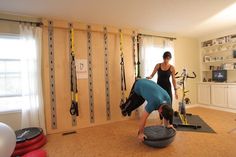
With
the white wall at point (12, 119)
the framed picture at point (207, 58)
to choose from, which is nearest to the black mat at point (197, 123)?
the framed picture at point (207, 58)

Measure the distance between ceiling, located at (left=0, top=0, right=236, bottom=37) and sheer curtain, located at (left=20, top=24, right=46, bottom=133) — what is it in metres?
0.39

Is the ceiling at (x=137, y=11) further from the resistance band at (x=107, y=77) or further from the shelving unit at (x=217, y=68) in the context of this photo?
the shelving unit at (x=217, y=68)

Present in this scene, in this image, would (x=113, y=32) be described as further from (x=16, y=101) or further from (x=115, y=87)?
(x=16, y=101)

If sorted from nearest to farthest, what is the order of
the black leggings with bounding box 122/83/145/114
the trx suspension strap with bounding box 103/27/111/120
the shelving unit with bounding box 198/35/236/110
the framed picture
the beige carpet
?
the beige carpet < the black leggings with bounding box 122/83/145/114 < the trx suspension strap with bounding box 103/27/111/120 < the shelving unit with bounding box 198/35/236/110 < the framed picture

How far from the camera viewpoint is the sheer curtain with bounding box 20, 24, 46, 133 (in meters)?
2.83

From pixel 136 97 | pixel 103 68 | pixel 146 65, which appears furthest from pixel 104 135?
pixel 146 65

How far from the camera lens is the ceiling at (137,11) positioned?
8.30 ft

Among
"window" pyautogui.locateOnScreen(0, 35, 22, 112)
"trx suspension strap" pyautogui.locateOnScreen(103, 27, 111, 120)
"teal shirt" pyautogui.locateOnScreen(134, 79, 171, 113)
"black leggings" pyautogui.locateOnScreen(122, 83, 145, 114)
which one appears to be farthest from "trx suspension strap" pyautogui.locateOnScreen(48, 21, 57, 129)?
"teal shirt" pyautogui.locateOnScreen(134, 79, 171, 113)

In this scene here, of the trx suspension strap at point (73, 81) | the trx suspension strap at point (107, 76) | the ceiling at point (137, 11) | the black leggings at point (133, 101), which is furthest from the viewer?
the trx suspension strap at point (107, 76)

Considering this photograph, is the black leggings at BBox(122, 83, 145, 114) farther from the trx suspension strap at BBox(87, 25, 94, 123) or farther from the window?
the window

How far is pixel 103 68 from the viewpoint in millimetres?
3613

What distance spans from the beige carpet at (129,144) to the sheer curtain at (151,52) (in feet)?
4.25

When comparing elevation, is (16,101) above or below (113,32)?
below

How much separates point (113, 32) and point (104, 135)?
2277 mm
